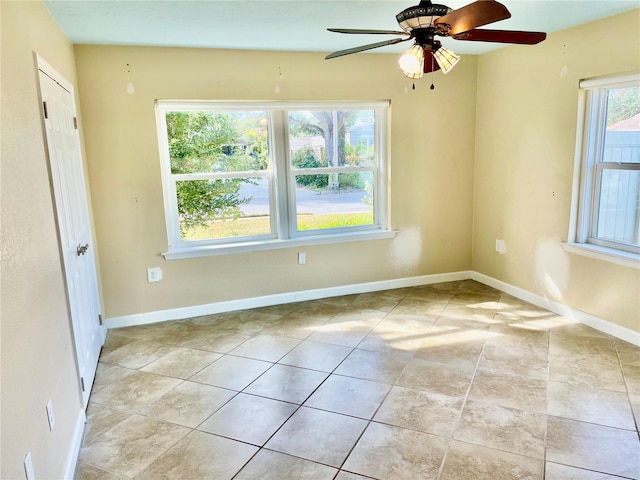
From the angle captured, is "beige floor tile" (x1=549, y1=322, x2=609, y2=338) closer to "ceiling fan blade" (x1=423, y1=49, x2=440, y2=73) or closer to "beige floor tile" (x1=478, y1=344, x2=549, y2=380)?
"beige floor tile" (x1=478, y1=344, x2=549, y2=380)

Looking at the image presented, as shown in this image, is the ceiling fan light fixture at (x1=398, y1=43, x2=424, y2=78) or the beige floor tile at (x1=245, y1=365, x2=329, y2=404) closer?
the ceiling fan light fixture at (x1=398, y1=43, x2=424, y2=78)

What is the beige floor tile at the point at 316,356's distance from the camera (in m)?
3.13

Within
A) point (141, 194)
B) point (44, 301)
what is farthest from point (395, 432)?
point (141, 194)

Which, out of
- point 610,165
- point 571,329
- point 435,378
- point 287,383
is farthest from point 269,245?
point 610,165

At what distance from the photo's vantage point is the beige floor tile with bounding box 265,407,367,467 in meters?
2.21

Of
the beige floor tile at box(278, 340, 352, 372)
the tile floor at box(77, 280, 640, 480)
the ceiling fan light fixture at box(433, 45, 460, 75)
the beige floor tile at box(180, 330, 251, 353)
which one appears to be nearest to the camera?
the tile floor at box(77, 280, 640, 480)

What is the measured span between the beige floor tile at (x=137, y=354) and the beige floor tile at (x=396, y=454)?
1785 millimetres

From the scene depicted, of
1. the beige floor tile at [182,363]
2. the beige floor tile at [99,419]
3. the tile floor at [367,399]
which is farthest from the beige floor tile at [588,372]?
the beige floor tile at [99,419]

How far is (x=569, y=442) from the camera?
7.34 feet

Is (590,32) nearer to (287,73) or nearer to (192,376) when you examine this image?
(287,73)

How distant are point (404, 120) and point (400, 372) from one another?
102 inches

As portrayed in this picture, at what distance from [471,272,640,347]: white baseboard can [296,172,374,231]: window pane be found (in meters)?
1.48

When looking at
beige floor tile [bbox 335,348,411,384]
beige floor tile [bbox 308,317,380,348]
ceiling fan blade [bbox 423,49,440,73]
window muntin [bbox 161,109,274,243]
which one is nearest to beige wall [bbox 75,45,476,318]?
window muntin [bbox 161,109,274,243]

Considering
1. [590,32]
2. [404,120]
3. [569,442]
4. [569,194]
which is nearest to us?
[569,442]
